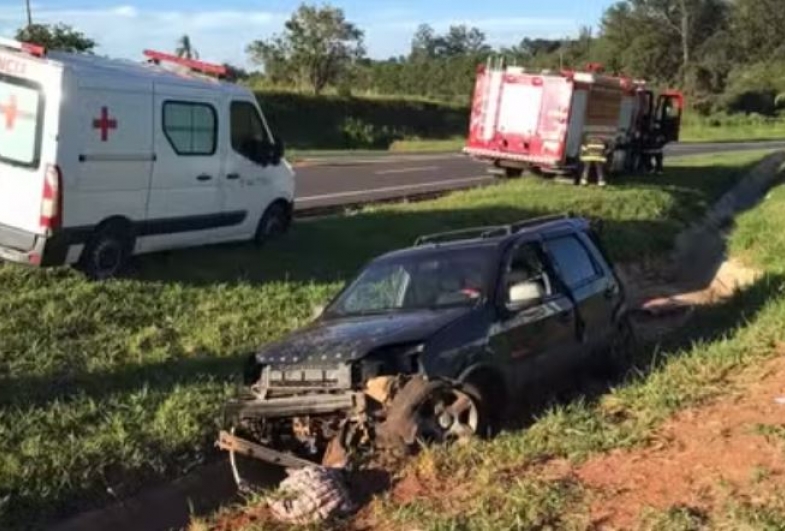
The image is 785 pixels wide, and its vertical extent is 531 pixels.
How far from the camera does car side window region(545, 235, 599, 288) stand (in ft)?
31.0

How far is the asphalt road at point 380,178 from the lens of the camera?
2198cm

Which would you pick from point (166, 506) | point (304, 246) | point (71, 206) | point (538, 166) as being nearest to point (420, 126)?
point (538, 166)

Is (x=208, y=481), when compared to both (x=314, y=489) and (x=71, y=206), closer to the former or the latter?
(x=314, y=489)

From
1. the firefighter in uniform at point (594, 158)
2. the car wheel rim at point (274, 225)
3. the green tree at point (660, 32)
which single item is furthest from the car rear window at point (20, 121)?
the green tree at point (660, 32)

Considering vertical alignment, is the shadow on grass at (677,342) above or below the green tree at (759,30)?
below

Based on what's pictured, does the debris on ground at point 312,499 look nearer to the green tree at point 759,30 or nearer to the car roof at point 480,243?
the car roof at point 480,243

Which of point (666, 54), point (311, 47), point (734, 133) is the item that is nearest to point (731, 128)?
point (734, 133)

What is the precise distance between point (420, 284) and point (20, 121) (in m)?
4.62

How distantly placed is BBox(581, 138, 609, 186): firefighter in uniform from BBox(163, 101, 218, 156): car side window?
49.9 feet

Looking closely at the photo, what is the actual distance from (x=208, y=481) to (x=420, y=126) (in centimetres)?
4724

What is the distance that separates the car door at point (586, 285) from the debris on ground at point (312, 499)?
354 cm

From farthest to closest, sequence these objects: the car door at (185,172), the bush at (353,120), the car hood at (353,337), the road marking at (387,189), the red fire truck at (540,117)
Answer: the bush at (353,120) → the red fire truck at (540,117) → the road marking at (387,189) → the car door at (185,172) → the car hood at (353,337)

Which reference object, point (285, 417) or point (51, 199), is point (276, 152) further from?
point (285, 417)

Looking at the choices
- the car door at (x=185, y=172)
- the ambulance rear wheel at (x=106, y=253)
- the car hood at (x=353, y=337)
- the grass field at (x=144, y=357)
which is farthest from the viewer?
the car door at (x=185, y=172)
